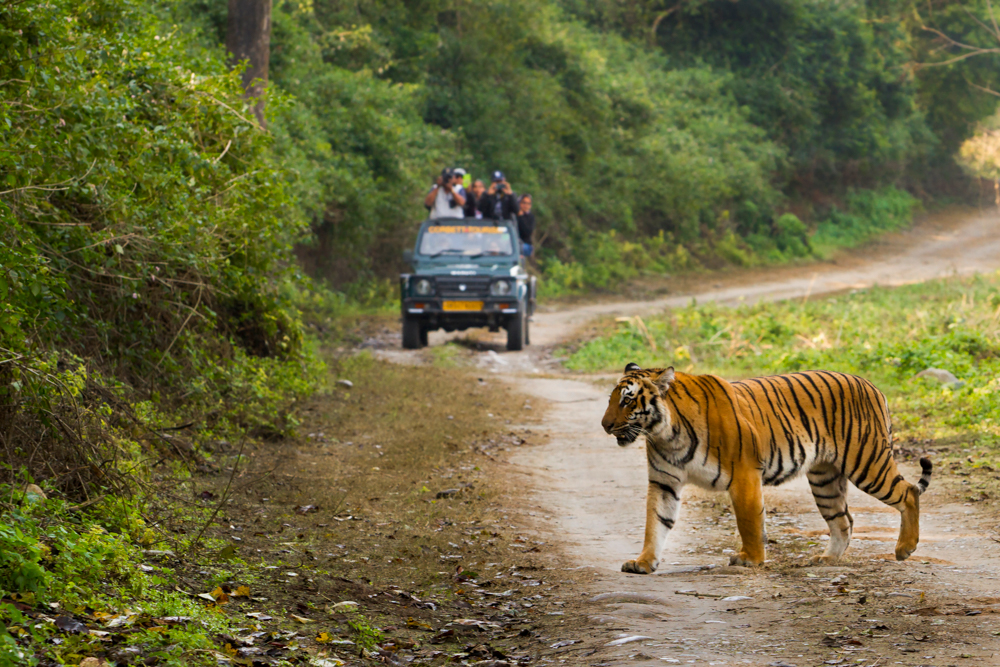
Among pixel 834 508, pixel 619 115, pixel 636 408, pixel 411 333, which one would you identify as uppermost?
pixel 619 115

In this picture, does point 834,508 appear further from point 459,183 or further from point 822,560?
point 459,183

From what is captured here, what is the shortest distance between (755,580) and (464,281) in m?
11.8

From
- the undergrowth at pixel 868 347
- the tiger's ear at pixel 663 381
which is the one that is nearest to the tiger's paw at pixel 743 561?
the tiger's ear at pixel 663 381

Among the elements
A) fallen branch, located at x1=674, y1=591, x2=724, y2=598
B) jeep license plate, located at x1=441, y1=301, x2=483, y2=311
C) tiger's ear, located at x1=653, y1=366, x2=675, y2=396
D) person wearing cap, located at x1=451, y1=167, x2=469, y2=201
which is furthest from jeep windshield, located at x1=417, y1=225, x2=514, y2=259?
fallen branch, located at x1=674, y1=591, x2=724, y2=598

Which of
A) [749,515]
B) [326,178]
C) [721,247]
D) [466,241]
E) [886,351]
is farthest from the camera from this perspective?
[721,247]

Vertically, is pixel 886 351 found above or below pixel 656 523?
above

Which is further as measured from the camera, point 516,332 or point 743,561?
point 516,332

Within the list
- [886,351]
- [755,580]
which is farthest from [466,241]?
[755,580]

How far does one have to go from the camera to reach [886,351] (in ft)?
44.0

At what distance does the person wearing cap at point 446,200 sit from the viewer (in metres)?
18.2

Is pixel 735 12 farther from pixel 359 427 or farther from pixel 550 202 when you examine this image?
pixel 359 427

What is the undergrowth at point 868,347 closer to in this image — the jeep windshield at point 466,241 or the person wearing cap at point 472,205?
the jeep windshield at point 466,241

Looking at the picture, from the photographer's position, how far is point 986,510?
302 inches

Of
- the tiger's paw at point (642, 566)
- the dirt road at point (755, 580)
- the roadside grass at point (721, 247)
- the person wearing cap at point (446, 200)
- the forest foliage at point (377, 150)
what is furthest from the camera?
the roadside grass at point (721, 247)
